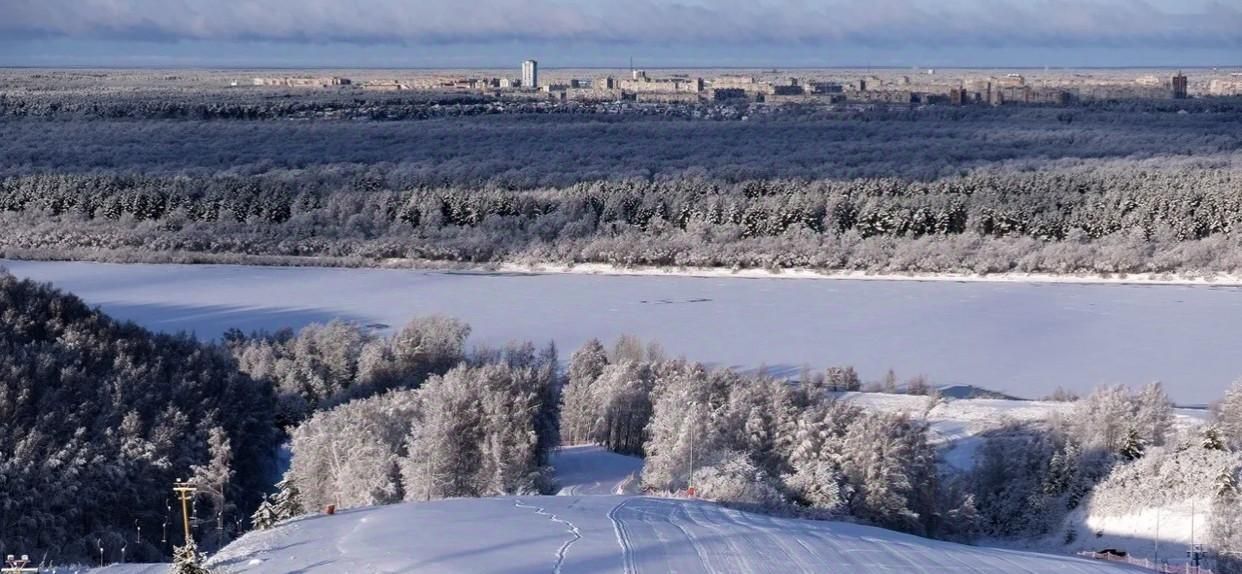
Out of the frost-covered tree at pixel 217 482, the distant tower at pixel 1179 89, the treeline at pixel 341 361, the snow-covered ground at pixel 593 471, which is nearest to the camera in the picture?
the frost-covered tree at pixel 217 482

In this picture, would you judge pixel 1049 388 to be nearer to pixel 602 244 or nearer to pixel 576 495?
pixel 576 495

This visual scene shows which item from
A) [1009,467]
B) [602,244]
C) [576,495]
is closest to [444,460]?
[576,495]

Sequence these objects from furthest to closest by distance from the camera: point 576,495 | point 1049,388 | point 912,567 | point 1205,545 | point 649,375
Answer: point 1049,388
point 649,375
point 576,495
point 1205,545
point 912,567

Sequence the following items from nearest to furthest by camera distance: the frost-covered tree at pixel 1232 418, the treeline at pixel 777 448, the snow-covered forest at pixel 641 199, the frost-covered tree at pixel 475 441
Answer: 1. the treeline at pixel 777 448
2. the frost-covered tree at pixel 475 441
3. the frost-covered tree at pixel 1232 418
4. the snow-covered forest at pixel 641 199

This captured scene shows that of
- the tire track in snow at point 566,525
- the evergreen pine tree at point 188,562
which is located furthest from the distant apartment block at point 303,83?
the evergreen pine tree at point 188,562

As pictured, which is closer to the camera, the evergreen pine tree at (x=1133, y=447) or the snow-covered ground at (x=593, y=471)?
the snow-covered ground at (x=593, y=471)

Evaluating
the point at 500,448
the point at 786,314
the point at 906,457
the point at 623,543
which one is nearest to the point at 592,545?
the point at 623,543

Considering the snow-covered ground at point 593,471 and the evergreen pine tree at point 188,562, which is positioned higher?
the evergreen pine tree at point 188,562

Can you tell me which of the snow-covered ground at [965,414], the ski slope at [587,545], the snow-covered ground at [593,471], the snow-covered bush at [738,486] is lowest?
the snow-covered ground at [593,471]

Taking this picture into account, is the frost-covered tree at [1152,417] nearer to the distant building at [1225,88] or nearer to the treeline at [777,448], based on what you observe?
the treeline at [777,448]
